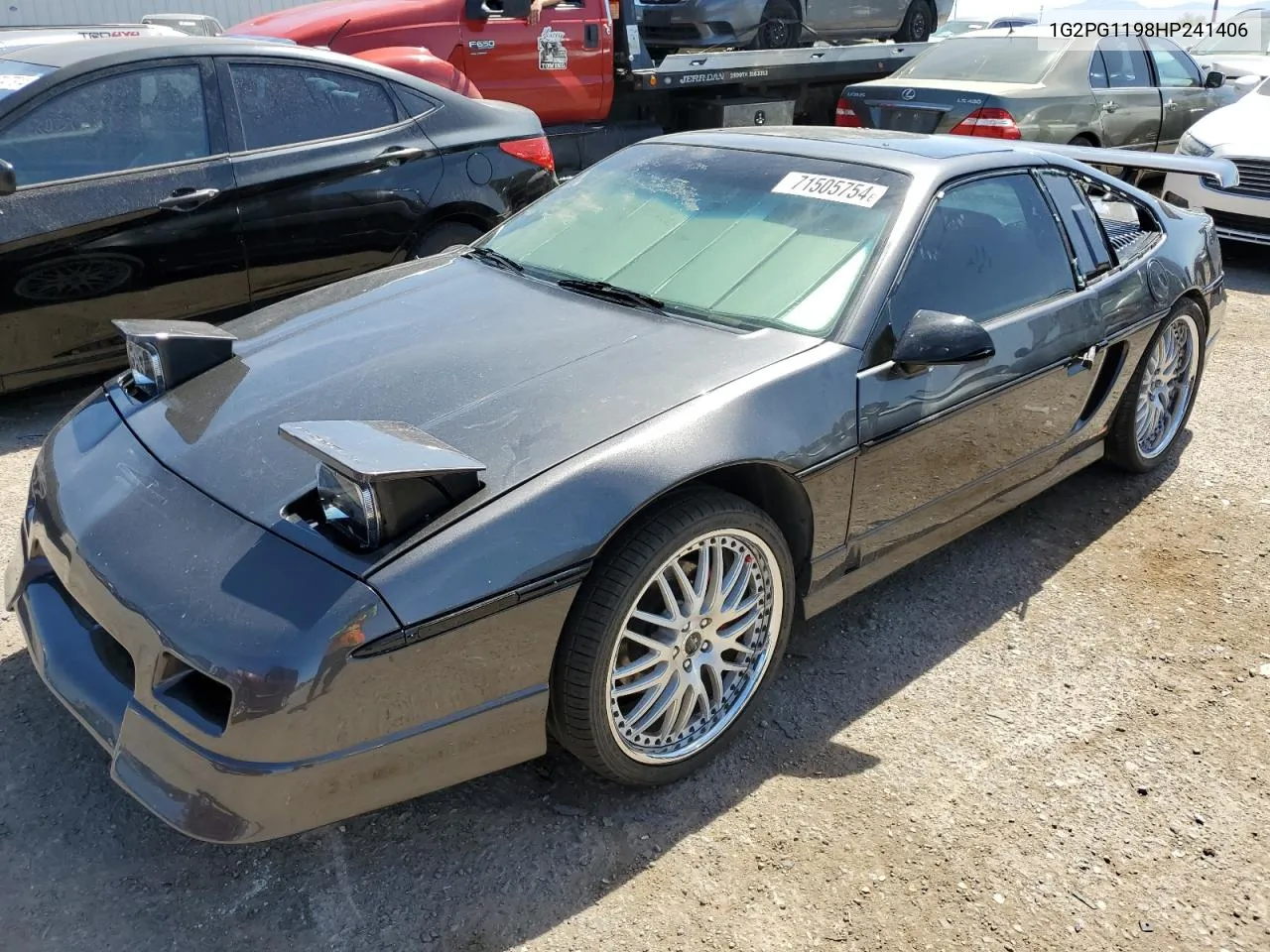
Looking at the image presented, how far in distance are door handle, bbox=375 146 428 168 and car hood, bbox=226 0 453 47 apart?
2.19 metres

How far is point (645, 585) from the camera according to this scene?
7.34ft

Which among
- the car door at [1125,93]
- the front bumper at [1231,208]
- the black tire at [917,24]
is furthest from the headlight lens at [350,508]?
the black tire at [917,24]

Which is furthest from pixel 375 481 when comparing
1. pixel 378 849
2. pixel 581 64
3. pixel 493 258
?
pixel 581 64

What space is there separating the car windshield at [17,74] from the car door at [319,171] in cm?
71

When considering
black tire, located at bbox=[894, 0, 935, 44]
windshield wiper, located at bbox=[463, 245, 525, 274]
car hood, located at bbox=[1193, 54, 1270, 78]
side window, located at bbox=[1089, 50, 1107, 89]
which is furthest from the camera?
car hood, located at bbox=[1193, 54, 1270, 78]

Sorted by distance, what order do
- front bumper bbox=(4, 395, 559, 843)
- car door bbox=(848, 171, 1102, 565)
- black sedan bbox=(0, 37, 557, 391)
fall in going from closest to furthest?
front bumper bbox=(4, 395, 559, 843) → car door bbox=(848, 171, 1102, 565) → black sedan bbox=(0, 37, 557, 391)

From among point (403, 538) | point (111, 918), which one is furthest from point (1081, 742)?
point (111, 918)

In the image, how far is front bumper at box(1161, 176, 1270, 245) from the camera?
24.5ft

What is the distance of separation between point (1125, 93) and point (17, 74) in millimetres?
8055

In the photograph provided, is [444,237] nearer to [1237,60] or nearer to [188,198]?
[188,198]

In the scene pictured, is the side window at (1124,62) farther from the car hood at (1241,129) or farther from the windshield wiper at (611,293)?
the windshield wiper at (611,293)

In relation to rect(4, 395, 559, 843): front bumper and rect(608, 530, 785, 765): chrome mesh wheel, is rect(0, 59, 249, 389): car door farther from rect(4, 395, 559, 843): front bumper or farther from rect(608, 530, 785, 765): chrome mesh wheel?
rect(608, 530, 785, 765): chrome mesh wheel

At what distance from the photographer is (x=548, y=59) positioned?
25.5 feet

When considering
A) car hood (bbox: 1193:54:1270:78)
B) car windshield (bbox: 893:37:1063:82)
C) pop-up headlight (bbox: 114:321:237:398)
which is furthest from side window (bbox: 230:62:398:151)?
car hood (bbox: 1193:54:1270:78)
